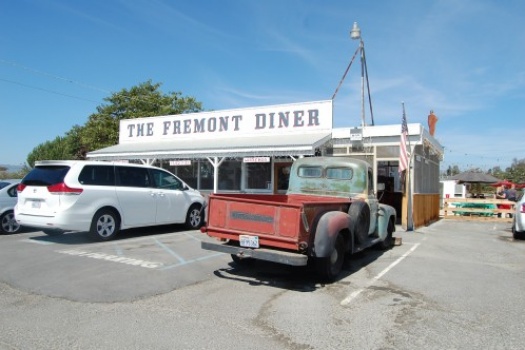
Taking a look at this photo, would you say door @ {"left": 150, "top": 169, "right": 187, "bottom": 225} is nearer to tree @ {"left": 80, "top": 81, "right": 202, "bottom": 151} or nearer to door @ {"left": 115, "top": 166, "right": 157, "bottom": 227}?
door @ {"left": 115, "top": 166, "right": 157, "bottom": 227}

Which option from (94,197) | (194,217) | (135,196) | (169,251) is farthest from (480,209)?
(94,197)

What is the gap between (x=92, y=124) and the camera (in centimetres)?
3303

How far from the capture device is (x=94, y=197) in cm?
945

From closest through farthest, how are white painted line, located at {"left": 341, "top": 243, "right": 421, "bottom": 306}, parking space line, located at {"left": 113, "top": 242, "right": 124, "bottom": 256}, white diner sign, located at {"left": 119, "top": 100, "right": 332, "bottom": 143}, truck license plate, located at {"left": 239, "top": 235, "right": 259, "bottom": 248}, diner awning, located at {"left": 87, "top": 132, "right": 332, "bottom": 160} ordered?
white painted line, located at {"left": 341, "top": 243, "right": 421, "bottom": 306}
truck license plate, located at {"left": 239, "top": 235, "right": 259, "bottom": 248}
parking space line, located at {"left": 113, "top": 242, "right": 124, "bottom": 256}
diner awning, located at {"left": 87, "top": 132, "right": 332, "bottom": 160}
white diner sign, located at {"left": 119, "top": 100, "right": 332, "bottom": 143}

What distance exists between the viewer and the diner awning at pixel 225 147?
569 inches

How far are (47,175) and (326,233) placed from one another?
6343mm

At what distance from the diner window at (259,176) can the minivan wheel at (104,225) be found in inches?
318

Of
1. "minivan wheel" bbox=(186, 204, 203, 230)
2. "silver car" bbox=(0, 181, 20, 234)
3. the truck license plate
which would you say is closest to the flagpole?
"minivan wheel" bbox=(186, 204, 203, 230)

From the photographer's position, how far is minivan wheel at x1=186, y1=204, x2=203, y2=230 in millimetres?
11948

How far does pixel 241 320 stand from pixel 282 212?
1825 mm

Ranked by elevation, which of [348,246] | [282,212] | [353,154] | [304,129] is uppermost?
[304,129]

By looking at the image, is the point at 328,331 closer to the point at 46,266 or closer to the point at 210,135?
the point at 46,266

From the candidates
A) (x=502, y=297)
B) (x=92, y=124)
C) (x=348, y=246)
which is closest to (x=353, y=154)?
(x=348, y=246)

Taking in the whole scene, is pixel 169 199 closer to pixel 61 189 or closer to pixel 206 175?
pixel 61 189
